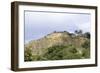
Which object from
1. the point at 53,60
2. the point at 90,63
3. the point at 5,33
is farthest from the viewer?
the point at 90,63

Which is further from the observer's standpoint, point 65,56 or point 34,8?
point 65,56

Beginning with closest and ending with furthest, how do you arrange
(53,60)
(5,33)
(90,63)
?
(5,33) < (53,60) < (90,63)

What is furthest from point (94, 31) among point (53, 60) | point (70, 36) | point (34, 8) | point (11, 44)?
point (11, 44)

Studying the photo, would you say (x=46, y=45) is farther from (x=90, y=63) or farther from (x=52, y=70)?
(x=90, y=63)

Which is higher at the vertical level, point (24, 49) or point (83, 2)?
point (83, 2)
